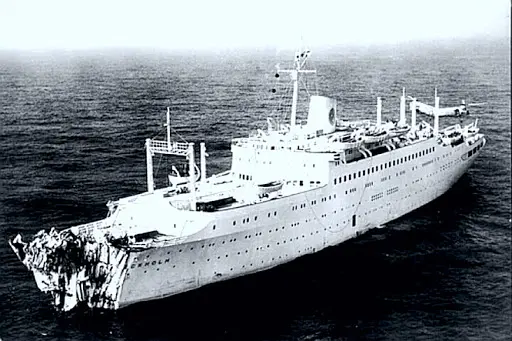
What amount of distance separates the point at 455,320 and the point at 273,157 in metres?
12.2

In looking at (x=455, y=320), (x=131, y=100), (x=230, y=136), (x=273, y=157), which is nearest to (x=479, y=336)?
(x=455, y=320)

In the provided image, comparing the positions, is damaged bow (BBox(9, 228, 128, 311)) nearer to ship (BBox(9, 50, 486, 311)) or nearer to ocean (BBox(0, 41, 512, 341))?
ship (BBox(9, 50, 486, 311))

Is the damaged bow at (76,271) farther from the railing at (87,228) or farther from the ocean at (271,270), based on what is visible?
the railing at (87,228)

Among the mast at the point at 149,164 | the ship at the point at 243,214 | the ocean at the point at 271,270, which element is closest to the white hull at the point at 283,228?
the ship at the point at 243,214

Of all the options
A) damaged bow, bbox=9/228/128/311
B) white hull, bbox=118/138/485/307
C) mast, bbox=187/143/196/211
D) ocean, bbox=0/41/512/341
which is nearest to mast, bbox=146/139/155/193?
mast, bbox=187/143/196/211

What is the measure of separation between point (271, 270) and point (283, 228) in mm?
1940

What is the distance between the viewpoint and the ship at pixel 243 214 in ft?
82.9

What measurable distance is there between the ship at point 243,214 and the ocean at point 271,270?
0.77 m

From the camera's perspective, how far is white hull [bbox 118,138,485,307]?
25562 mm

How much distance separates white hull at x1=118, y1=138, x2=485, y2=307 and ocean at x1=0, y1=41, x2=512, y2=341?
632 millimetres

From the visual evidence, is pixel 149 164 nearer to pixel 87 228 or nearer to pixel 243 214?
pixel 87 228

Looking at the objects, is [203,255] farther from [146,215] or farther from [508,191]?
[508,191]

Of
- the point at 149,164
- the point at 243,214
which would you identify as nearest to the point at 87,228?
the point at 149,164

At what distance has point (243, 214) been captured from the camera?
26828mm
